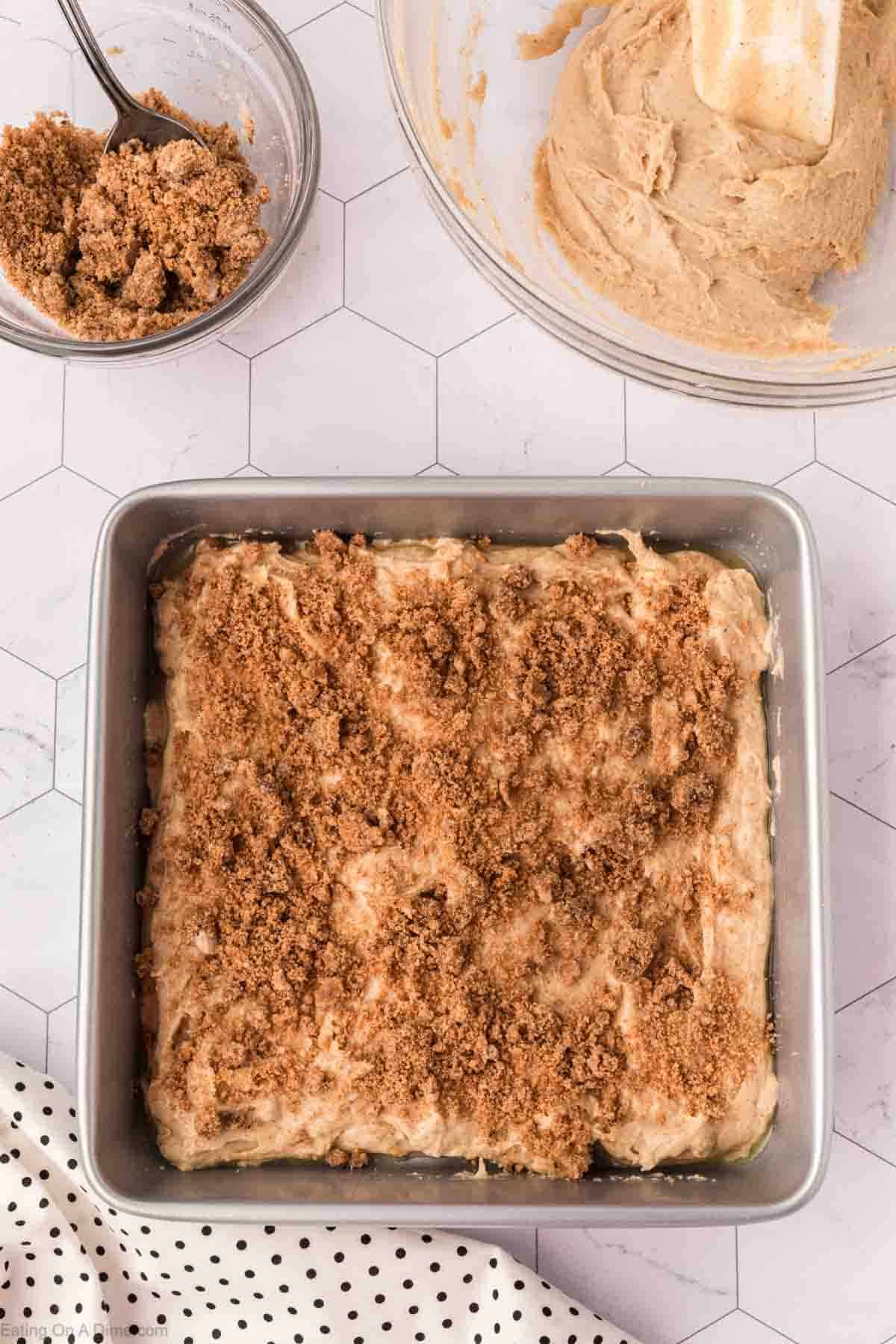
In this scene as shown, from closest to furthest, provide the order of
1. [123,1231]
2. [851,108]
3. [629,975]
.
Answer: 1. [851,108]
2. [629,975]
3. [123,1231]

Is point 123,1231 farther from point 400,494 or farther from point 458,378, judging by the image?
point 458,378

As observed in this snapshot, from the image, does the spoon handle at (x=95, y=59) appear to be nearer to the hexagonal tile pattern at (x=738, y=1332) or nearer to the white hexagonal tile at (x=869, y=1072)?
the white hexagonal tile at (x=869, y=1072)

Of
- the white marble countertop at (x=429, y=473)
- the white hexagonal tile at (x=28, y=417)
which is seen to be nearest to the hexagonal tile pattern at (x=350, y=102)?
the white marble countertop at (x=429, y=473)

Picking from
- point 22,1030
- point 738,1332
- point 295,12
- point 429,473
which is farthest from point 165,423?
point 738,1332

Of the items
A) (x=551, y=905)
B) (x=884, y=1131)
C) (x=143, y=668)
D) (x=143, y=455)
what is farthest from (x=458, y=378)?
(x=884, y=1131)

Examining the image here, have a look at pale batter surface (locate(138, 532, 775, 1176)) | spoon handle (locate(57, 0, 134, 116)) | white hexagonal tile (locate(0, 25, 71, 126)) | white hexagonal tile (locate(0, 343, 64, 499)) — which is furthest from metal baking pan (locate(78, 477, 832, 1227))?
white hexagonal tile (locate(0, 25, 71, 126))

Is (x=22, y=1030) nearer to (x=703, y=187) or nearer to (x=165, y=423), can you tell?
(x=165, y=423)
